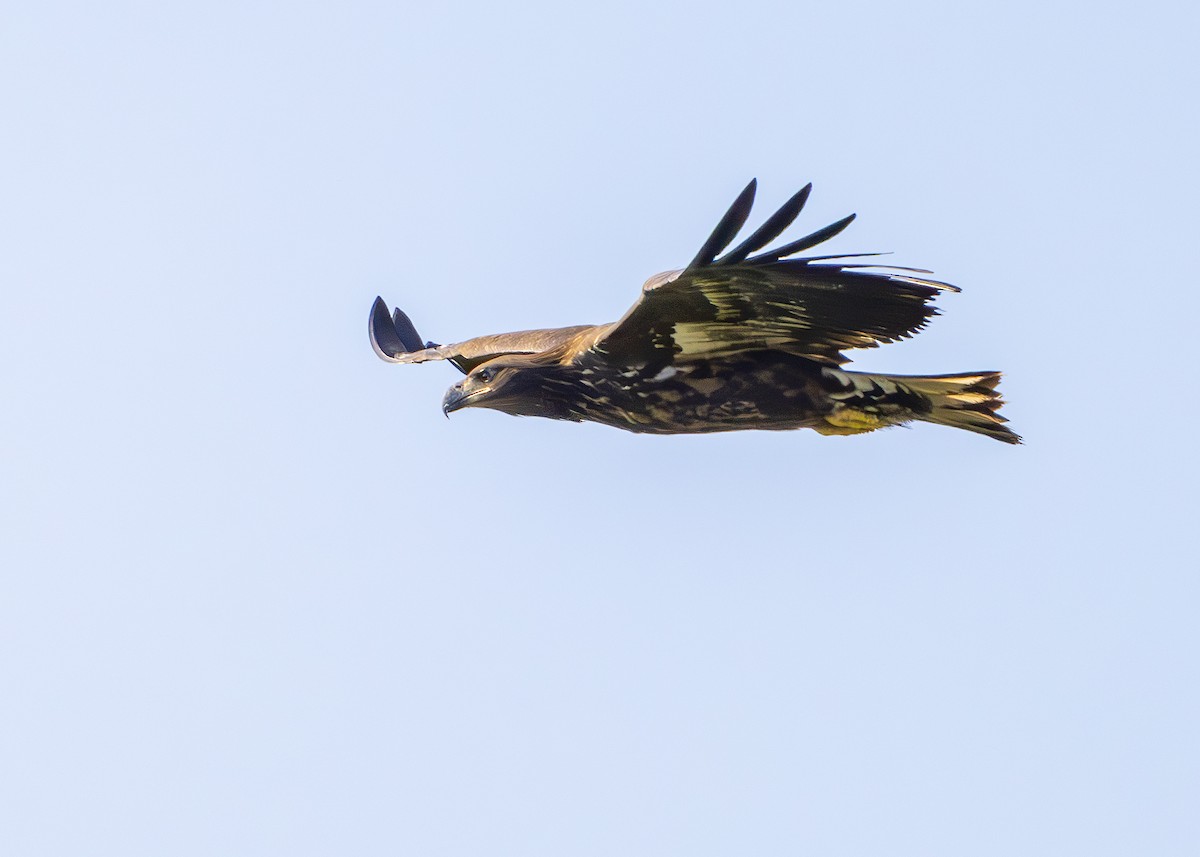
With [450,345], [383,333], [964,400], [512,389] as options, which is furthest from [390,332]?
[964,400]

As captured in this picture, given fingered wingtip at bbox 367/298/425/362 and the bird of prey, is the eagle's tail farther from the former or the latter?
fingered wingtip at bbox 367/298/425/362

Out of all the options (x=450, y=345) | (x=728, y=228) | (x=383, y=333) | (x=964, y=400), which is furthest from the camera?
(x=383, y=333)

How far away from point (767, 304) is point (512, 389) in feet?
5.58

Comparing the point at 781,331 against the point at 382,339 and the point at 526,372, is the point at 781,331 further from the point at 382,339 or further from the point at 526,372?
the point at 382,339

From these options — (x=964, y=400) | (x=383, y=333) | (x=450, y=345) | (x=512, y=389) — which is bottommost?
(x=964, y=400)

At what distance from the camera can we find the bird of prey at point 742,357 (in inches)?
357

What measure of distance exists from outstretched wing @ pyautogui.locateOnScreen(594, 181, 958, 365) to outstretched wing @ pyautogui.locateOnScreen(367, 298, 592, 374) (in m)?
0.79

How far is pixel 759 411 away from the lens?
399 inches

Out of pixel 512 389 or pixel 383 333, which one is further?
pixel 383 333

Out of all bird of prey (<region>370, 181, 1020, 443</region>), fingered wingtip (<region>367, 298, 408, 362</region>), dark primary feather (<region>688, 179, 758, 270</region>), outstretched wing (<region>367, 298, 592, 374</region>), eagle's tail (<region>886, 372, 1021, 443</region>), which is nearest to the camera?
dark primary feather (<region>688, 179, 758, 270</region>)

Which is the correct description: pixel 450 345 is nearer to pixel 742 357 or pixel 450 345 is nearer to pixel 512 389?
pixel 512 389

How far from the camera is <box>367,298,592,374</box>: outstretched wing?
34.6 feet

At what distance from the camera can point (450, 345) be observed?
11594 millimetres

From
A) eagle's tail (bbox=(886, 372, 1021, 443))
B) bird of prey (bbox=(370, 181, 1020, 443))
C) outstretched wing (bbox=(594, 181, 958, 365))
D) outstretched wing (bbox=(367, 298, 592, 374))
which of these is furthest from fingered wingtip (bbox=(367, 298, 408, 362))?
eagle's tail (bbox=(886, 372, 1021, 443))
